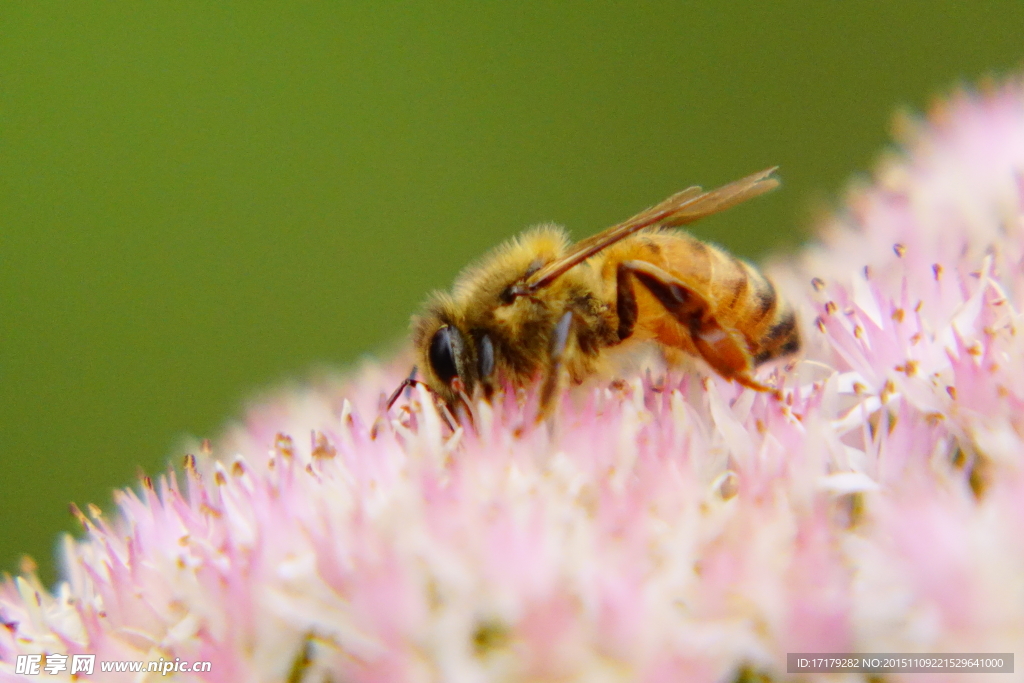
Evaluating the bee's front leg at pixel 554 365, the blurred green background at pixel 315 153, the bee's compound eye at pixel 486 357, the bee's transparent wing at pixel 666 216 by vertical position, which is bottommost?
the bee's front leg at pixel 554 365

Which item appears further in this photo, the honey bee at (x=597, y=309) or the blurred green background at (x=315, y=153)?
the blurred green background at (x=315, y=153)

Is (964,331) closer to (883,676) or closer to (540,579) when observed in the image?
(883,676)

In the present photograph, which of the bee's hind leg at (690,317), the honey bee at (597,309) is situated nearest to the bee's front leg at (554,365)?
the honey bee at (597,309)

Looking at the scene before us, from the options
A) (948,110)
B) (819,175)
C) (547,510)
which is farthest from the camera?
(819,175)

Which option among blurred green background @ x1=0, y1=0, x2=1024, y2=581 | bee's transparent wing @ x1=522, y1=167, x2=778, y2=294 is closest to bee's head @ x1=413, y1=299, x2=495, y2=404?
bee's transparent wing @ x1=522, y1=167, x2=778, y2=294

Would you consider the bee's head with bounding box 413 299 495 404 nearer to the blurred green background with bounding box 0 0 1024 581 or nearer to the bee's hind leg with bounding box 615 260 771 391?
the bee's hind leg with bounding box 615 260 771 391

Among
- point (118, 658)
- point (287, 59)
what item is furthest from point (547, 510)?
point (287, 59)

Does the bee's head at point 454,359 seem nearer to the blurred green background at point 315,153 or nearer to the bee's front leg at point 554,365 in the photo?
the bee's front leg at point 554,365

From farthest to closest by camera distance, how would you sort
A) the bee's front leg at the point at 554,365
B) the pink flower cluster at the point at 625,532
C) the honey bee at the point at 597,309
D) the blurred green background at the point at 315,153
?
the blurred green background at the point at 315,153
the honey bee at the point at 597,309
the bee's front leg at the point at 554,365
the pink flower cluster at the point at 625,532
